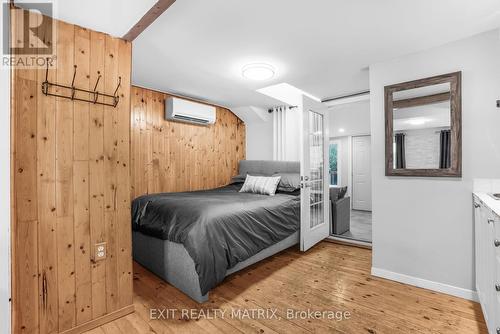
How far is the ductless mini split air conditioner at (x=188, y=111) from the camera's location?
3.73m

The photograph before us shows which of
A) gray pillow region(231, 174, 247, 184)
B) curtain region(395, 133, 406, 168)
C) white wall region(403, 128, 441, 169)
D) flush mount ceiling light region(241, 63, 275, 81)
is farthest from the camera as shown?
gray pillow region(231, 174, 247, 184)

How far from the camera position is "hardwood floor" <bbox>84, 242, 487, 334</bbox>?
5.85 feet

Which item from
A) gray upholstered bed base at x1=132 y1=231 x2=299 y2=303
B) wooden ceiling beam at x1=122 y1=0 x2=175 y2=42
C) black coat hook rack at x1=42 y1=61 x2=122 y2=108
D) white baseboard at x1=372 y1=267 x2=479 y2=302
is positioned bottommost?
white baseboard at x1=372 y1=267 x2=479 y2=302

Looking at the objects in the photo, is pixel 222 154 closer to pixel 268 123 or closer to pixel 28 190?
pixel 268 123

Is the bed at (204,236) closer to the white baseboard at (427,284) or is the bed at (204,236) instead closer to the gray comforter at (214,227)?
the gray comforter at (214,227)

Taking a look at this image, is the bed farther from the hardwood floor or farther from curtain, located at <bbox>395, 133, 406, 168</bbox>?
curtain, located at <bbox>395, 133, 406, 168</bbox>

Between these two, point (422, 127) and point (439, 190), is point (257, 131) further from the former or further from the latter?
point (439, 190)

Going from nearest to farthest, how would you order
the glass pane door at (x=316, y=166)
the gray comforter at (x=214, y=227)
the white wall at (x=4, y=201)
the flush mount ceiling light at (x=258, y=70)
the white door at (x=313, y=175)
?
the white wall at (x=4, y=201), the gray comforter at (x=214, y=227), the flush mount ceiling light at (x=258, y=70), the white door at (x=313, y=175), the glass pane door at (x=316, y=166)

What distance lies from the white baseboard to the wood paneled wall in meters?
2.99

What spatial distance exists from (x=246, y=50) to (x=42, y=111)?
173cm

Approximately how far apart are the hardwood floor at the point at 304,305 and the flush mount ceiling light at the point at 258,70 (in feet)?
7.37

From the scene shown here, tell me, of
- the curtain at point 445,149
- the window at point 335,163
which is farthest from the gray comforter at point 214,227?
the window at point 335,163

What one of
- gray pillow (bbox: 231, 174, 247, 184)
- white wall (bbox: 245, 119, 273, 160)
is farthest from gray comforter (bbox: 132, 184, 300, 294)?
white wall (bbox: 245, 119, 273, 160)

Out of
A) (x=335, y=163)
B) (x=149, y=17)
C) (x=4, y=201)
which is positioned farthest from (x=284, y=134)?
(x=4, y=201)
